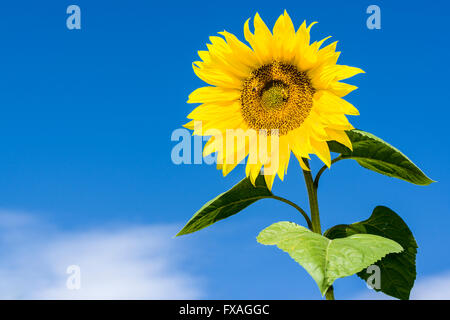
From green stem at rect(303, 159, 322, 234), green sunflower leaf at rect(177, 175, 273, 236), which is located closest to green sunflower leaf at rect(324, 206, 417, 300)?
green stem at rect(303, 159, 322, 234)

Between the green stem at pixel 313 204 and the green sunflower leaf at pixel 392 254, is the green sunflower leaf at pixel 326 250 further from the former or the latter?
the green sunflower leaf at pixel 392 254

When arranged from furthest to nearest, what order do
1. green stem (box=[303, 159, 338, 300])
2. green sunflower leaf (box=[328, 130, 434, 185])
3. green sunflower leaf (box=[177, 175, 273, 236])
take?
green sunflower leaf (box=[177, 175, 273, 236]), green sunflower leaf (box=[328, 130, 434, 185]), green stem (box=[303, 159, 338, 300])

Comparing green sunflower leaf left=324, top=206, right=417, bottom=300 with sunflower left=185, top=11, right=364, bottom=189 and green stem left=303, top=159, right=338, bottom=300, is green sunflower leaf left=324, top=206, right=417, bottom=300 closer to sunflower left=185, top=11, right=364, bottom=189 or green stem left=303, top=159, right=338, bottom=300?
green stem left=303, top=159, right=338, bottom=300

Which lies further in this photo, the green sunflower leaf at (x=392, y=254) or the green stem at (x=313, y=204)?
the green sunflower leaf at (x=392, y=254)

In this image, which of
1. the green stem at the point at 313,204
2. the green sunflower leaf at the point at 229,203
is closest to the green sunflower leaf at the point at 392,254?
the green stem at the point at 313,204
